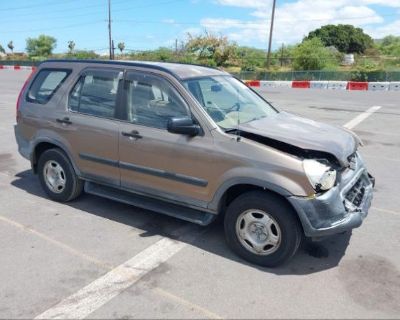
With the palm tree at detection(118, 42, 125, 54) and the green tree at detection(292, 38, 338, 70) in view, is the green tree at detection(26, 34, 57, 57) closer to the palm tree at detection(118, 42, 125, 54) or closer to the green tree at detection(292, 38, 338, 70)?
the palm tree at detection(118, 42, 125, 54)

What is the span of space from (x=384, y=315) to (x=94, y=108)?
3.66 meters

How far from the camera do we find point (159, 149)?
14.4 feet

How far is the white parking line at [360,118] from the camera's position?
1177 cm

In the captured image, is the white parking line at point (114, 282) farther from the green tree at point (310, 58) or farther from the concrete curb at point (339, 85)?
the green tree at point (310, 58)

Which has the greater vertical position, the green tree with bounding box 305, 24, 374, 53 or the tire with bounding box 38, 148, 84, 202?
the green tree with bounding box 305, 24, 374, 53

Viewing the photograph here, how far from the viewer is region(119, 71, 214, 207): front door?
164 inches

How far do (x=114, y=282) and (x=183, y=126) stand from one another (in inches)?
61.2

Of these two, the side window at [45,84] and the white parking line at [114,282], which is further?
the side window at [45,84]

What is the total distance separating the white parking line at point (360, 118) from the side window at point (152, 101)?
812 centimetres

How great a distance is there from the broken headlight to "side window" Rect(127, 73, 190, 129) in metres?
1.32

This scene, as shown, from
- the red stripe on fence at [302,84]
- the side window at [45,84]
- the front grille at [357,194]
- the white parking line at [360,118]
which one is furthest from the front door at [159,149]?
the red stripe on fence at [302,84]

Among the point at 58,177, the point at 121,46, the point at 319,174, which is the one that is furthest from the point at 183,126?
the point at 121,46

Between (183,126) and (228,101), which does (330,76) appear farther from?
(183,126)

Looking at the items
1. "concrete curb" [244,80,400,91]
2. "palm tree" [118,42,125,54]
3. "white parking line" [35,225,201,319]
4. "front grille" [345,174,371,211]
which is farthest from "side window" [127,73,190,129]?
"palm tree" [118,42,125,54]
